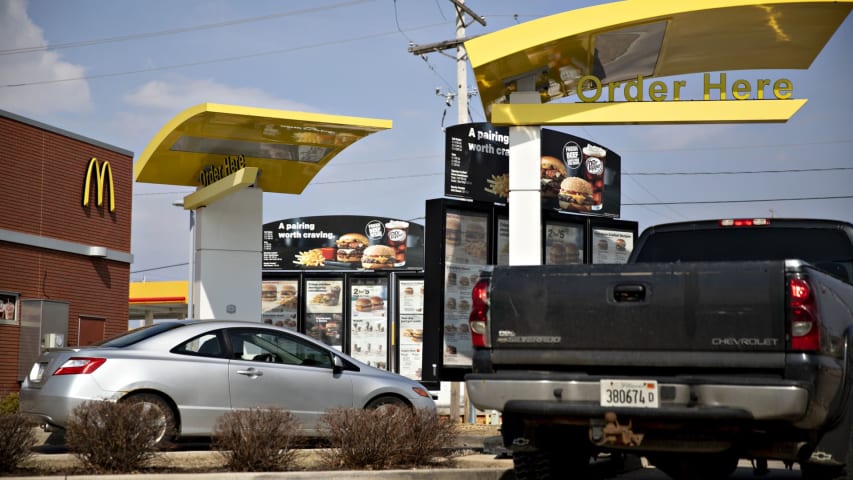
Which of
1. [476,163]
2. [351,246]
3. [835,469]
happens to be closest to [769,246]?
[835,469]

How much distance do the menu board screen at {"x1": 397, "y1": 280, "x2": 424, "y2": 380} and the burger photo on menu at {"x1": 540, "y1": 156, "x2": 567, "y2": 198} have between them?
807cm

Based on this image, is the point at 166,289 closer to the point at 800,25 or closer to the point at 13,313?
the point at 13,313

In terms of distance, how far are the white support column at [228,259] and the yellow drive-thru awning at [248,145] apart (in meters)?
0.76

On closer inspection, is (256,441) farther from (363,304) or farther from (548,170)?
(363,304)

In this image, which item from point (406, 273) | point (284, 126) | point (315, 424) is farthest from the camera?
point (406, 273)

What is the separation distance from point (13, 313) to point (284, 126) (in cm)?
744

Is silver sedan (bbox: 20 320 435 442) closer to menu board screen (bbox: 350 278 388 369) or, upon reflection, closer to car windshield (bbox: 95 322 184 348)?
car windshield (bbox: 95 322 184 348)

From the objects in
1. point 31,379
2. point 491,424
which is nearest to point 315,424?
point 31,379

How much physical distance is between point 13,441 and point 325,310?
18.6 metres

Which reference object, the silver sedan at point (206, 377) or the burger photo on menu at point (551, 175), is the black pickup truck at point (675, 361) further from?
the burger photo on menu at point (551, 175)

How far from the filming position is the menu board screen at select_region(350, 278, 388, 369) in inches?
1083

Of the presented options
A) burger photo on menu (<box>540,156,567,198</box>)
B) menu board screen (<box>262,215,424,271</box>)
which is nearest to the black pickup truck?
burger photo on menu (<box>540,156,567,198</box>)

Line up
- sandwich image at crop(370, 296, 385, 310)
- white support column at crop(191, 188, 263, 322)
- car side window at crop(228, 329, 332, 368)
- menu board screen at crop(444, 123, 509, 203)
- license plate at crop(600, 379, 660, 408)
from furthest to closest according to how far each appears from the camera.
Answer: sandwich image at crop(370, 296, 385, 310)
white support column at crop(191, 188, 263, 322)
menu board screen at crop(444, 123, 509, 203)
car side window at crop(228, 329, 332, 368)
license plate at crop(600, 379, 660, 408)

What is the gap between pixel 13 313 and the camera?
22.2 meters
